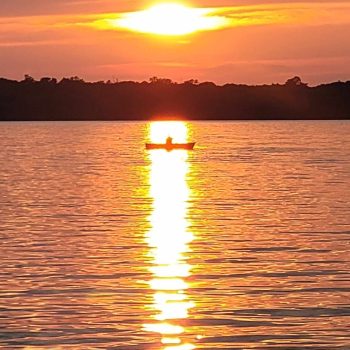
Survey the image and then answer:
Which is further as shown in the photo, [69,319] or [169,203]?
[169,203]

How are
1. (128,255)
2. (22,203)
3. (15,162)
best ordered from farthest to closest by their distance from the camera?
(15,162) → (22,203) → (128,255)

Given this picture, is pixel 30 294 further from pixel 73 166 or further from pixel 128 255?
pixel 73 166

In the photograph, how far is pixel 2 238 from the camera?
45.8m

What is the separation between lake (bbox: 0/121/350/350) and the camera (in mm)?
26719

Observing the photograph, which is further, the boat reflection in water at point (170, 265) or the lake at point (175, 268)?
the boat reflection in water at point (170, 265)

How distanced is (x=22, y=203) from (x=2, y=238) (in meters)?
20.2

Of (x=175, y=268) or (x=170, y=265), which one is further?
(x=170, y=265)

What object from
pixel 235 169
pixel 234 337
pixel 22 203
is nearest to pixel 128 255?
pixel 234 337

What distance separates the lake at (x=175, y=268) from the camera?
87.7 feet

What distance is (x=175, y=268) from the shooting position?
122 ft

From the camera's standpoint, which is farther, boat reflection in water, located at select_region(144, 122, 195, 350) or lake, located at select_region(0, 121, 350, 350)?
boat reflection in water, located at select_region(144, 122, 195, 350)

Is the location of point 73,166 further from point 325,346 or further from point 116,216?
point 325,346

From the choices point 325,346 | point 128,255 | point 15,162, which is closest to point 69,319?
point 325,346

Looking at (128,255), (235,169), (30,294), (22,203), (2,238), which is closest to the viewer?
(30,294)
